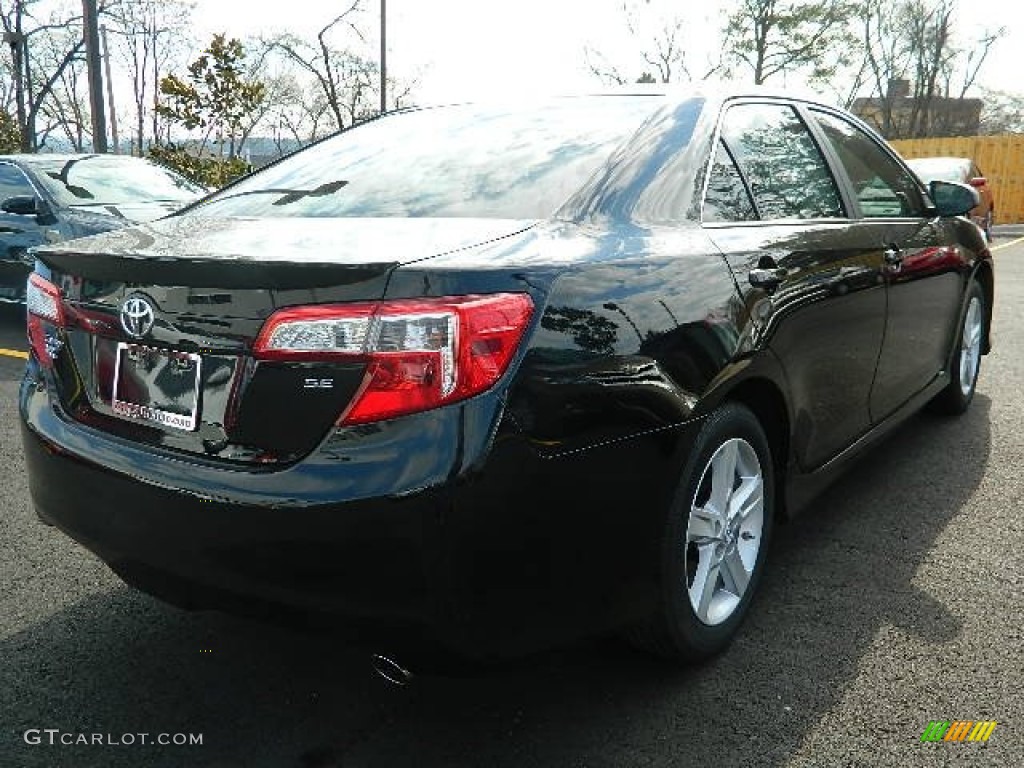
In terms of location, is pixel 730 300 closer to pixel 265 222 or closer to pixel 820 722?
pixel 820 722

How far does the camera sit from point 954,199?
3791 mm

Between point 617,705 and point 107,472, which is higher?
point 107,472

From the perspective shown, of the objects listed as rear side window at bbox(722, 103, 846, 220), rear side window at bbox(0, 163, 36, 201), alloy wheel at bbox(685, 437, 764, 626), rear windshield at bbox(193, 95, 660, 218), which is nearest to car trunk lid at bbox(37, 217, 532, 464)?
rear windshield at bbox(193, 95, 660, 218)

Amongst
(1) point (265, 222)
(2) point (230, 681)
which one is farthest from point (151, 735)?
(1) point (265, 222)

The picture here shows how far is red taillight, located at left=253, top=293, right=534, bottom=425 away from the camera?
1599 millimetres

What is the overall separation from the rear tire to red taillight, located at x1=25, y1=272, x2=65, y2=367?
3792mm

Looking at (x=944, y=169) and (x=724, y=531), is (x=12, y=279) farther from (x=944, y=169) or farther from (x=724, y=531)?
(x=944, y=169)

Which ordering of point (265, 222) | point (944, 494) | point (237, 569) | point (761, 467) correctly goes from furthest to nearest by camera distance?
point (944, 494)
point (761, 467)
point (265, 222)
point (237, 569)

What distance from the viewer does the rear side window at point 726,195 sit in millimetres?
2363

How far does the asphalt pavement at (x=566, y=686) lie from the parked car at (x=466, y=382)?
0.20 meters

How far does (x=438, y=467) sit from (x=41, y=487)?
3.64ft

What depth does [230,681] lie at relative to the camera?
2236mm

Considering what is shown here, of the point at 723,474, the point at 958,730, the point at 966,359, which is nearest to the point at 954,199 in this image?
the point at 966,359

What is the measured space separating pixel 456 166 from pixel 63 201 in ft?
19.9
